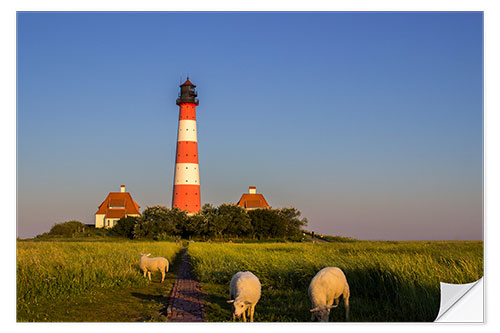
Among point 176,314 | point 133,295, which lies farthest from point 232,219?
point 176,314

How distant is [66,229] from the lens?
52.6 metres

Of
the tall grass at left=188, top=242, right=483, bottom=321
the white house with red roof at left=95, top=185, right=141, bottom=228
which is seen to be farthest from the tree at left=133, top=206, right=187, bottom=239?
the tall grass at left=188, top=242, right=483, bottom=321

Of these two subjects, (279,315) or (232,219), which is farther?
(232,219)

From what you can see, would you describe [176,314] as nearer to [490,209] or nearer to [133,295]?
[133,295]

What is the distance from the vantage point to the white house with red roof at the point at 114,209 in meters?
61.7

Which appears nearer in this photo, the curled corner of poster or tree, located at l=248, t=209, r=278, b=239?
the curled corner of poster

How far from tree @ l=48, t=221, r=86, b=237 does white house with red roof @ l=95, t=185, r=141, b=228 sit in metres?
7.52

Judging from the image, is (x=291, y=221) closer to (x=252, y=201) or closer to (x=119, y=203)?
(x=252, y=201)

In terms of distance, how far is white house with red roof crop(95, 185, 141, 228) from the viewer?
61.7 metres

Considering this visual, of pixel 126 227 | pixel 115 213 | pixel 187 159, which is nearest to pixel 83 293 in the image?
pixel 187 159

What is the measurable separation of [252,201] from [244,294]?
5594 cm

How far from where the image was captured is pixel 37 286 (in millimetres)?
11562

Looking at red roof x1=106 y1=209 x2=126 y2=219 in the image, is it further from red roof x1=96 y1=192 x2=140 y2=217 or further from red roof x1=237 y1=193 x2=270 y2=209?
red roof x1=237 y1=193 x2=270 y2=209

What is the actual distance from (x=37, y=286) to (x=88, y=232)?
43.8m
